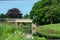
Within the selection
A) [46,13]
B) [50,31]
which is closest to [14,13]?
[46,13]

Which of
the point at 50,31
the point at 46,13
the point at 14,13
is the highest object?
the point at 46,13

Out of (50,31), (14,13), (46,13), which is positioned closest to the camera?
(50,31)

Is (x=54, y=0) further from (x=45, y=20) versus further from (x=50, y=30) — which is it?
(x=50, y=30)

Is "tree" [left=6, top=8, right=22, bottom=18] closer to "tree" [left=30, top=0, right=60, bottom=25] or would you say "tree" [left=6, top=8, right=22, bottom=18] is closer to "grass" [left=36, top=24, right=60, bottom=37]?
"tree" [left=30, top=0, right=60, bottom=25]

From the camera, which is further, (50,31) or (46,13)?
(46,13)

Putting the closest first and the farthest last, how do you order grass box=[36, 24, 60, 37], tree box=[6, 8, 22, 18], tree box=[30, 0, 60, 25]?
grass box=[36, 24, 60, 37]
tree box=[30, 0, 60, 25]
tree box=[6, 8, 22, 18]

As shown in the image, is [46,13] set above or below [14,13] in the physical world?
above

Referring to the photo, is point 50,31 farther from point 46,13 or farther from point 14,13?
point 14,13

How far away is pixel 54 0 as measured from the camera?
31.5 meters

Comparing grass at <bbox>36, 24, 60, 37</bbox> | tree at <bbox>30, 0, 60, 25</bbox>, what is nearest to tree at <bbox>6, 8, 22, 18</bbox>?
tree at <bbox>30, 0, 60, 25</bbox>

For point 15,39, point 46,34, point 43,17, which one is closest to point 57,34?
point 46,34

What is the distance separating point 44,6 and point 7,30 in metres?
23.4

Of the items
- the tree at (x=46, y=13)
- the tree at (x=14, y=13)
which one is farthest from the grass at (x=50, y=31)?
the tree at (x=14, y=13)

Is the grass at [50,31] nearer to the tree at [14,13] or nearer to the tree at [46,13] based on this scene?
the tree at [46,13]
